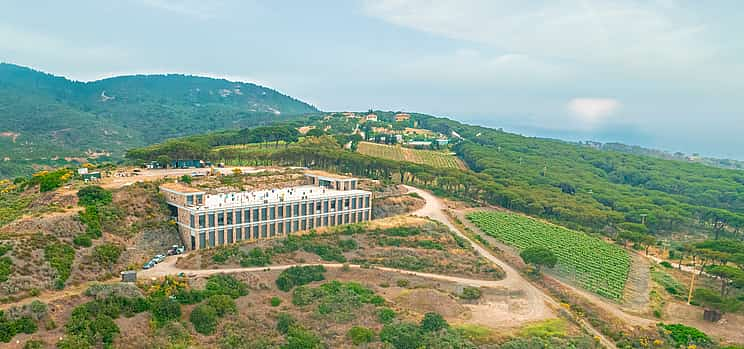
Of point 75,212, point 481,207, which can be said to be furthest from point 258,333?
point 481,207

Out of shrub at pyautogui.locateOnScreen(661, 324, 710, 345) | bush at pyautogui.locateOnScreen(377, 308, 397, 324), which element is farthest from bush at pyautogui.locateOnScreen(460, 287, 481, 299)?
shrub at pyautogui.locateOnScreen(661, 324, 710, 345)

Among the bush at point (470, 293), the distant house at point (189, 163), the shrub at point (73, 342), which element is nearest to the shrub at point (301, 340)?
the shrub at point (73, 342)

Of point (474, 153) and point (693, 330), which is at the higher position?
point (474, 153)

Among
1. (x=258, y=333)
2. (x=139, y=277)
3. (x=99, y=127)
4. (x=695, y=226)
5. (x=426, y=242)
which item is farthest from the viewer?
(x=99, y=127)

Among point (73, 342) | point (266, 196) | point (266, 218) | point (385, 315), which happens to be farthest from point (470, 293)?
point (73, 342)

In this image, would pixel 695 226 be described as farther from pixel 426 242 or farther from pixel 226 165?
pixel 226 165

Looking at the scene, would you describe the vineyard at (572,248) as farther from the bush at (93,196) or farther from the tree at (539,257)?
the bush at (93,196)
